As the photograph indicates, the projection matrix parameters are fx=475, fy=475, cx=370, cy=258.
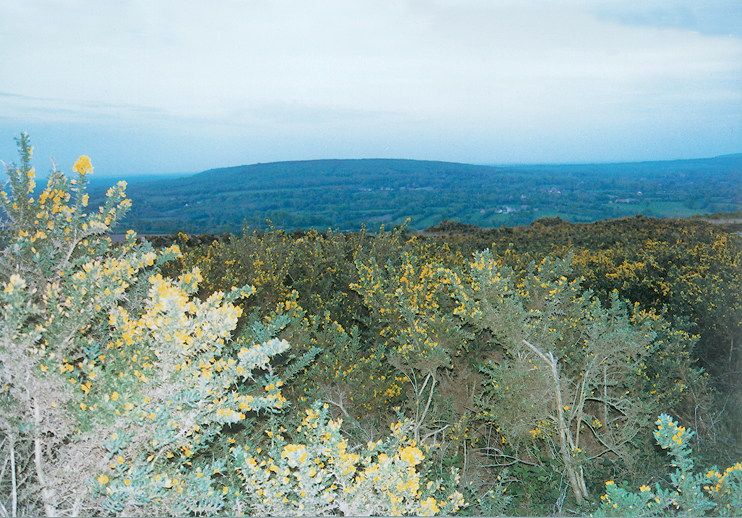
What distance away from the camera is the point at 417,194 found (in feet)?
69.6

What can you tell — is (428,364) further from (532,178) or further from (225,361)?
(532,178)

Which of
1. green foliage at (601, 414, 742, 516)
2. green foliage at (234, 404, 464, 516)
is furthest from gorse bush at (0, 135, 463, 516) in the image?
green foliage at (601, 414, 742, 516)

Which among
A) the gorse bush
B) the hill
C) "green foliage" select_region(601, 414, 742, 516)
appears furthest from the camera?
the hill

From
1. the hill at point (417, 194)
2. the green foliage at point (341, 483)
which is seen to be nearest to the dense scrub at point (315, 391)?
the green foliage at point (341, 483)

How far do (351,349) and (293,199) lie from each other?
1139cm

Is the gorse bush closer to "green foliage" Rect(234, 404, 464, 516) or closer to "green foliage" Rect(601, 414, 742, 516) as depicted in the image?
"green foliage" Rect(234, 404, 464, 516)

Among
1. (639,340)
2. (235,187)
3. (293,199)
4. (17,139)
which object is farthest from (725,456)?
(235,187)

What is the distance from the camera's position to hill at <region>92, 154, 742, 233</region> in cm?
1033

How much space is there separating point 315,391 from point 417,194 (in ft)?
58.6

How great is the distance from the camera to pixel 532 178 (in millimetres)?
28016

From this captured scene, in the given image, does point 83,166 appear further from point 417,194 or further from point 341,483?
point 417,194

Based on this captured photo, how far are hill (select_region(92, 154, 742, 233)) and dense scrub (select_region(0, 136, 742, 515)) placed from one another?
4.01 m

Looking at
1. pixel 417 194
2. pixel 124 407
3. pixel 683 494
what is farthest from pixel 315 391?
pixel 417 194

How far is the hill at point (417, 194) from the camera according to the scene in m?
10.3
